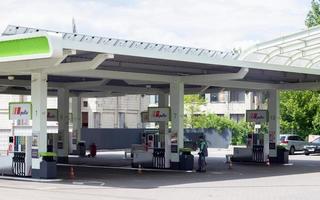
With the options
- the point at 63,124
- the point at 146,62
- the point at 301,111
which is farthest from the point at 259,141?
the point at 301,111

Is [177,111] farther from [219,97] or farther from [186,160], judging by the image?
[219,97]

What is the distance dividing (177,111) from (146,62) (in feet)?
14.5

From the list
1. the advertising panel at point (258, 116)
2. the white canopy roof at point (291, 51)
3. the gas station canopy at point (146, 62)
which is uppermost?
the white canopy roof at point (291, 51)

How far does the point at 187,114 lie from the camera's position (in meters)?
68.2

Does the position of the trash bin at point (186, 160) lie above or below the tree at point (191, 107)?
below

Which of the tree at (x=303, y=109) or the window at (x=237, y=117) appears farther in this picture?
the window at (x=237, y=117)

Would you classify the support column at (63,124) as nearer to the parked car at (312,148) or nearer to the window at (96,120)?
the parked car at (312,148)

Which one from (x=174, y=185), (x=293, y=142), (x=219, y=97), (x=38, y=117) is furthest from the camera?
(x=219, y=97)

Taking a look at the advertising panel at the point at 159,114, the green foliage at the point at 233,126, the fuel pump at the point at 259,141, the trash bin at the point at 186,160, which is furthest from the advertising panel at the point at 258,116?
the green foliage at the point at 233,126

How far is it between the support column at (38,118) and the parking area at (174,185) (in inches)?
49.8

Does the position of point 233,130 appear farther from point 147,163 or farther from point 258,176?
point 258,176

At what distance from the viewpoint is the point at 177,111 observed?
99.2ft

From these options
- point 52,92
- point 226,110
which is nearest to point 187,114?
point 226,110

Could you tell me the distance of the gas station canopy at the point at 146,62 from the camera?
21.8m
